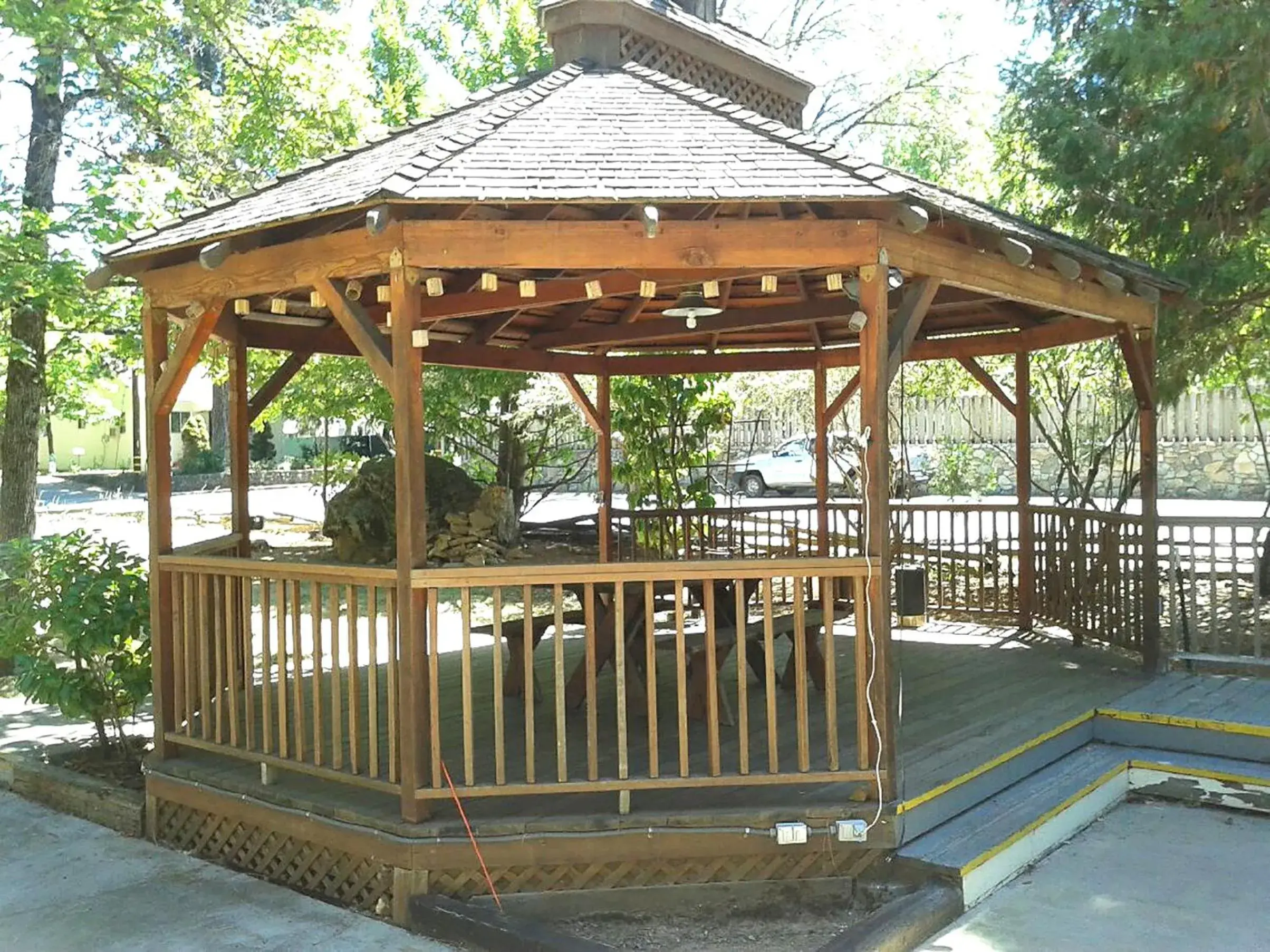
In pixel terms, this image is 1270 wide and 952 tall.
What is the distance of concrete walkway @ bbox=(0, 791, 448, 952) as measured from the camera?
168 inches

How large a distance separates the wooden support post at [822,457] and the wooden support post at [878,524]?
485cm

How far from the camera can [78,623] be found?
5.89 meters

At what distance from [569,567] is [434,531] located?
6206 mm

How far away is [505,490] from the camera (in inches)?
427

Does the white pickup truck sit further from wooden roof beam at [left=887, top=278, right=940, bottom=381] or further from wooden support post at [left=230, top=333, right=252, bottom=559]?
wooden roof beam at [left=887, top=278, right=940, bottom=381]

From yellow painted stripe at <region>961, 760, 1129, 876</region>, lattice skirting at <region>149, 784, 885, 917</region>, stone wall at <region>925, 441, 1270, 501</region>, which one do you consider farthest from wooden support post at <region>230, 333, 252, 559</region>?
stone wall at <region>925, 441, 1270, 501</region>

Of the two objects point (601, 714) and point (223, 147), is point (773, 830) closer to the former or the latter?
point (601, 714)

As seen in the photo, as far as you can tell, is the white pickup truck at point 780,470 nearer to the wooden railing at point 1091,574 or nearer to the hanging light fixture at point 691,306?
the wooden railing at point 1091,574

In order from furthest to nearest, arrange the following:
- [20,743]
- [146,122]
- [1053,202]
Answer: [146,122] → [1053,202] → [20,743]

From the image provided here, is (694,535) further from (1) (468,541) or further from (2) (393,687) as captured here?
(2) (393,687)

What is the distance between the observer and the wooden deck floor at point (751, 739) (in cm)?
457

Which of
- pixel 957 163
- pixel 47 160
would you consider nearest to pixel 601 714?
pixel 47 160

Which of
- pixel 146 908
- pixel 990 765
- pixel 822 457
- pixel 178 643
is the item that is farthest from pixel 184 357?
pixel 822 457

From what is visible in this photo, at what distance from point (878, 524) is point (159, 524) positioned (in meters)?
3.74
